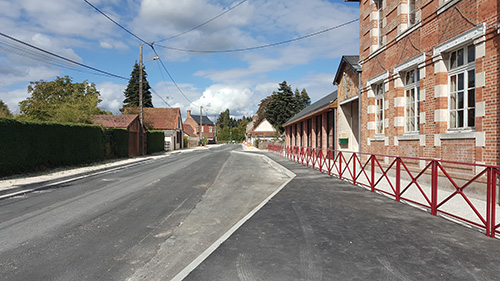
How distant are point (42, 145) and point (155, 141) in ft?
68.2

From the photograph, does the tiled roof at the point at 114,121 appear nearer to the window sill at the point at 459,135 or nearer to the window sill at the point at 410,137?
the window sill at the point at 410,137

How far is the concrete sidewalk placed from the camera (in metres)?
3.42

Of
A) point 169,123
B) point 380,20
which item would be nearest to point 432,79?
point 380,20

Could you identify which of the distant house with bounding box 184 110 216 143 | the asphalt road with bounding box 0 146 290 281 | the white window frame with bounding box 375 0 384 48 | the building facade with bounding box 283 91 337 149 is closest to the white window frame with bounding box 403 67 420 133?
the white window frame with bounding box 375 0 384 48

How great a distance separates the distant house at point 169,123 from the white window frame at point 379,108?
3462 cm

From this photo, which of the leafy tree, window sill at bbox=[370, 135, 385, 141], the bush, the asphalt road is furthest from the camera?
the leafy tree

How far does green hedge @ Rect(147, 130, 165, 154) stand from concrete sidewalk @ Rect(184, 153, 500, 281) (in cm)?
2759

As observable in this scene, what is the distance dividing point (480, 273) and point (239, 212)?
407 centimetres

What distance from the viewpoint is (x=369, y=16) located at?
1352cm

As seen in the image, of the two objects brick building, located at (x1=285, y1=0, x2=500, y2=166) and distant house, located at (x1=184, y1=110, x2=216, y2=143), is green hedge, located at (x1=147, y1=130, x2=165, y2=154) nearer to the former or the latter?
brick building, located at (x1=285, y1=0, x2=500, y2=166)

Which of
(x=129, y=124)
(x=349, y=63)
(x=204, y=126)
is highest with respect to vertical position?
(x=204, y=126)

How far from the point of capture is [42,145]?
13719 mm

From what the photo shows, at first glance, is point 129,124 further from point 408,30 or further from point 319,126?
point 408,30

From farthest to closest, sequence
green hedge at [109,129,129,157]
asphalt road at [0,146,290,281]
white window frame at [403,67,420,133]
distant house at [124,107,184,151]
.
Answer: distant house at [124,107,184,151], green hedge at [109,129,129,157], white window frame at [403,67,420,133], asphalt road at [0,146,290,281]
